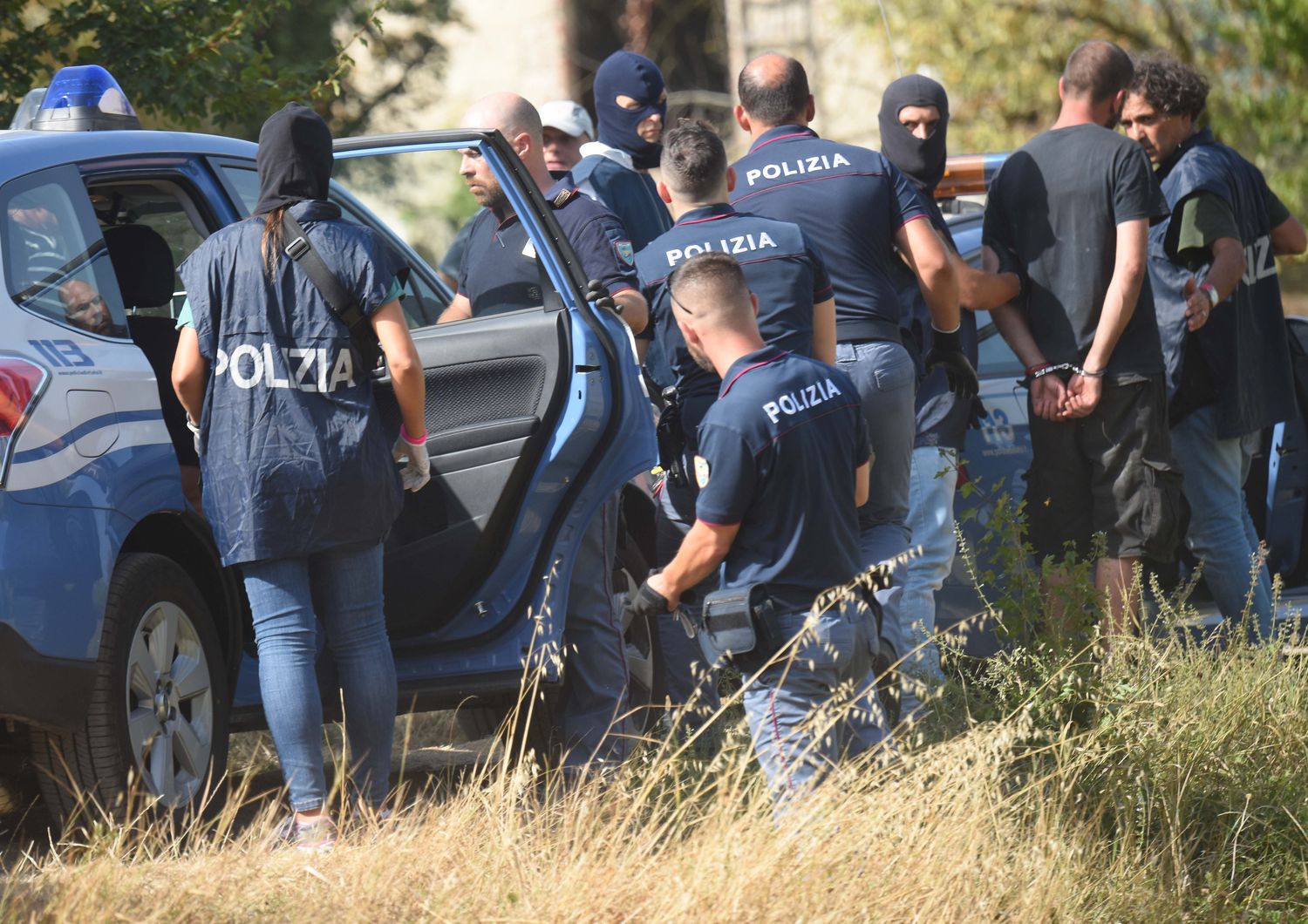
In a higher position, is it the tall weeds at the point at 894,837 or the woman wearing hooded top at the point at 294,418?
the woman wearing hooded top at the point at 294,418

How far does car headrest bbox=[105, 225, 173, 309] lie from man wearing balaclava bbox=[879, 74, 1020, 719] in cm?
216

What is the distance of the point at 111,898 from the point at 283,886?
1.14ft

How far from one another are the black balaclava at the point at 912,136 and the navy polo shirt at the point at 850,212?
345 millimetres

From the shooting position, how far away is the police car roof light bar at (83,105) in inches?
176

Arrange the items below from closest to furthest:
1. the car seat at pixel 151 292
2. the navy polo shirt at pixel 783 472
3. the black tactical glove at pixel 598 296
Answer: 1. the navy polo shirt at pixel 783 472
2. the car seat at pixel 151 292
3. the black tactical glove at pixel 598 296

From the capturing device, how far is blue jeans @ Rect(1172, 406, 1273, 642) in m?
5.50

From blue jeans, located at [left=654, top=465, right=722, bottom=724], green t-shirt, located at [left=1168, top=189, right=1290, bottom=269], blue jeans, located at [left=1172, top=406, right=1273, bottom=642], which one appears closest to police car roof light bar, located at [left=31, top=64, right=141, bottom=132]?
blue jeans, located at [left=654, top=465, right=722, bottom=724]

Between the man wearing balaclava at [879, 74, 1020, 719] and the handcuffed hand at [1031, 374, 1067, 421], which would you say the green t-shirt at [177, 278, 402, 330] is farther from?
the handcuffed hand at [1031, 374, 1067, 421]

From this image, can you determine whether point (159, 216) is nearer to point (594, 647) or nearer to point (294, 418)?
point (294, 418)

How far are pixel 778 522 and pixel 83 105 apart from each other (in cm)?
229

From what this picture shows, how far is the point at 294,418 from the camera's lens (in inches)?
149

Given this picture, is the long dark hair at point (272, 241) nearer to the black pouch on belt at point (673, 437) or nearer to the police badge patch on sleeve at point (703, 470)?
the police badge patch on sleeve at point (703, 470)

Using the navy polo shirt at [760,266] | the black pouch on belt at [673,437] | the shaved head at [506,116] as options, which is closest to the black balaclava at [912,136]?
the navy polo shirt at [760,266]

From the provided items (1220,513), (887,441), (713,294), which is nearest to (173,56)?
(887,441)
